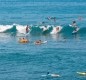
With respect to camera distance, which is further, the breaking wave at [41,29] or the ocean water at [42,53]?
the breaking wave at [41,29]

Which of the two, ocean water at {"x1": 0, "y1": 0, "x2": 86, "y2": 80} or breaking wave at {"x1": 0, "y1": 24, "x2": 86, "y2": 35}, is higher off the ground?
breaking wave at {"x1": 0, "y1": 24, "x2": 86, "y2": 35}

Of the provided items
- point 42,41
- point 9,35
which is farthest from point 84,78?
point 9,35

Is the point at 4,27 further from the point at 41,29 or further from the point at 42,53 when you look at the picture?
the point at 42,53

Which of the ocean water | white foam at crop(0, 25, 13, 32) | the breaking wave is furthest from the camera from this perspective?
white foam at crop(0, 25, 13, 32)

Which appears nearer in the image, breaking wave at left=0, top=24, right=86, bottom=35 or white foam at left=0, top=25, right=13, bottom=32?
breaking wave at left=0, top=24, right=86, bottom=35

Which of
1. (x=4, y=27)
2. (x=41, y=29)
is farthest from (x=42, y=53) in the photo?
(x=4, y=27)

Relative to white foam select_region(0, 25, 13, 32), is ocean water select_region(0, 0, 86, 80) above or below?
below

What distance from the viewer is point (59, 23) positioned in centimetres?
12612

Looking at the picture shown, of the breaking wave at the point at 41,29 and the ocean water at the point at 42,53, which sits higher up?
the breaking wave at the point at 41,29

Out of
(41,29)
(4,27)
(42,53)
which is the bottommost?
(42,53)

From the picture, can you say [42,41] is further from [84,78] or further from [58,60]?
[84,78]

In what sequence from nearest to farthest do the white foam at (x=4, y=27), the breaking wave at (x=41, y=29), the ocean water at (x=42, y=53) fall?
the ocean water at (x=42, y=53), the breaking wave at (x=41, y=29), the white foam at (x=4, y=27)

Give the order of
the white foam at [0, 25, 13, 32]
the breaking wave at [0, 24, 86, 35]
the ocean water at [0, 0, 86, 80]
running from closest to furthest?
1. the ocean water at [0, 0, 86, 80]
2. the breaking wave at [0, 24, 86, 35]
3. the white foam at [0, 25, 13, 32]

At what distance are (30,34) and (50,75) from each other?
40.3m
